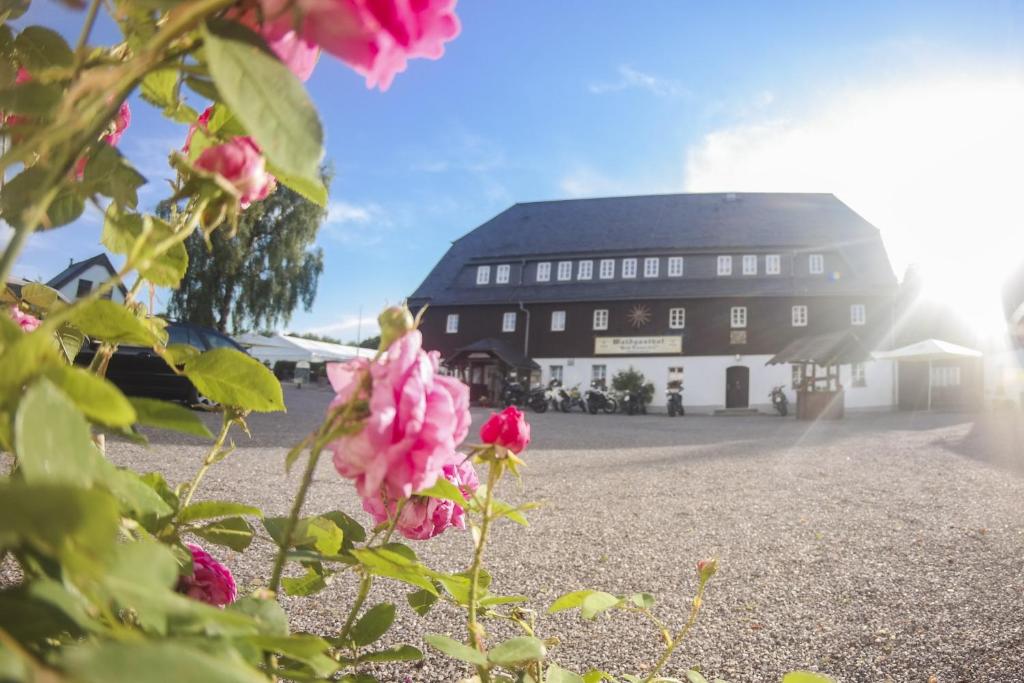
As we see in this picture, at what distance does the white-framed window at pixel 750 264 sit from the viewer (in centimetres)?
2362

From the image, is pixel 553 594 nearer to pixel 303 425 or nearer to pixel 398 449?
pixel 398 449

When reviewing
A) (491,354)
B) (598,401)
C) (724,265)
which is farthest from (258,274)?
(724,265)

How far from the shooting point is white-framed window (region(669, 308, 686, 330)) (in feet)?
77.2

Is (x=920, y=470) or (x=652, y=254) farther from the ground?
(x=652, y=254)

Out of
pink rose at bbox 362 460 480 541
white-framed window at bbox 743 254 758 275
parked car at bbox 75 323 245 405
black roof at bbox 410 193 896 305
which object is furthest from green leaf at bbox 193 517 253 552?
white-framed window at bbox 743 254 758 275

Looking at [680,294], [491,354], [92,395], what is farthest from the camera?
[680,294]

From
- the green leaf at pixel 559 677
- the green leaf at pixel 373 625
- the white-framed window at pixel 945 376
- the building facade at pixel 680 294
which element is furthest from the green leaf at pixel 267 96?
the white-framed window at pixel 945 376

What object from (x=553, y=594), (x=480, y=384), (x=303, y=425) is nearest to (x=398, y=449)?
(x=553, y=594)

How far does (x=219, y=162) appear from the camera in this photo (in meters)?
0.48

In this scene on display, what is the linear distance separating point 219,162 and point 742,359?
23.7 meters

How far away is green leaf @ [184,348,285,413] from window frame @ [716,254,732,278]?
2443 centimetres

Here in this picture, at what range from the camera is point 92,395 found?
347 mm

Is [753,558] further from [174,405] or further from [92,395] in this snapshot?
[92,395]

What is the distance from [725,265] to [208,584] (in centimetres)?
2462
